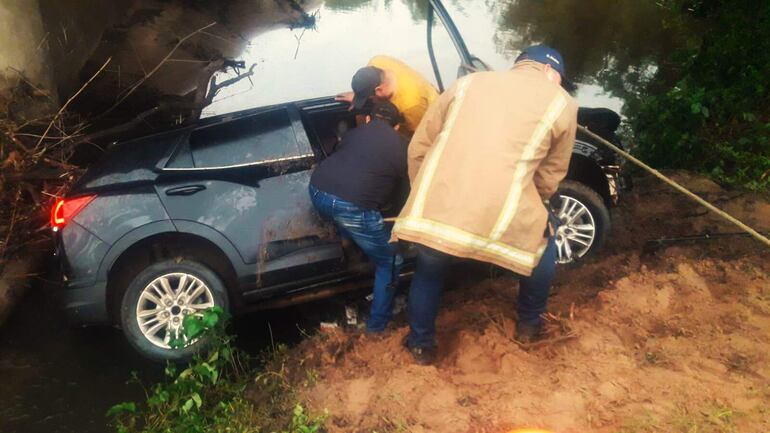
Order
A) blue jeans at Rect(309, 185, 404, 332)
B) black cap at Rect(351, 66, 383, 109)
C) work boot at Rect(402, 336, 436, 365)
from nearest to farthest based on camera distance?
work boot at Rect(402, 336, 436, 365), black cap at Rect(351, 66, 383, 109), blue jeans at Rect(309, 185, 404, 332)

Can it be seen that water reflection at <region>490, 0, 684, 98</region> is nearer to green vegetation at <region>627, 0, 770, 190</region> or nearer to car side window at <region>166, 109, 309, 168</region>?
green vegetation at <region>627, 0, 770, 190</region>

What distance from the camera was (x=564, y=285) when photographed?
156 inches

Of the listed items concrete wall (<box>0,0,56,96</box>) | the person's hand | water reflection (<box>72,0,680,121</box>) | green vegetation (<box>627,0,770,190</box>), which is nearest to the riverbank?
green vegetation (<box>627,0,770,190</box>)

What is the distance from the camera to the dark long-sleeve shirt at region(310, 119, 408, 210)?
3262mm

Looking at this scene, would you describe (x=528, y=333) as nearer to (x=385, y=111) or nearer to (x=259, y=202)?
(x=385, y=111)

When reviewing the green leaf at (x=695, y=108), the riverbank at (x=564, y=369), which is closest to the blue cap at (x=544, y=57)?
the riverbank at (x=564, y=369)

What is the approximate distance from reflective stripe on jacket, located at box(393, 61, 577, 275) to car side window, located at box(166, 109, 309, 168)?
4.86 feet

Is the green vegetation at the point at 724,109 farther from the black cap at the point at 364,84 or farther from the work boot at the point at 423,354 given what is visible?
the work boot at the point at 423,354

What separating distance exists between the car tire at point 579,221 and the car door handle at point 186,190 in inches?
99.7

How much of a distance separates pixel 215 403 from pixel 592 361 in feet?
7.08

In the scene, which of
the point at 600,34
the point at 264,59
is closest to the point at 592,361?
the point at 264,59

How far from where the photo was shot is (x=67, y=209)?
3633 millimetres

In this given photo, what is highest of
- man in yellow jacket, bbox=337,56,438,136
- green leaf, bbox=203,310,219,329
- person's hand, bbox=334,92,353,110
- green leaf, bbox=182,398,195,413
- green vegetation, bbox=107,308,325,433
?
man in yellow jacket, bbox=337,56,438,136

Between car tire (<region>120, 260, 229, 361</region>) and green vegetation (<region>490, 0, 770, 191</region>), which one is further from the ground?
green vegetation (<region>490, 0, 770, 191</region>)
